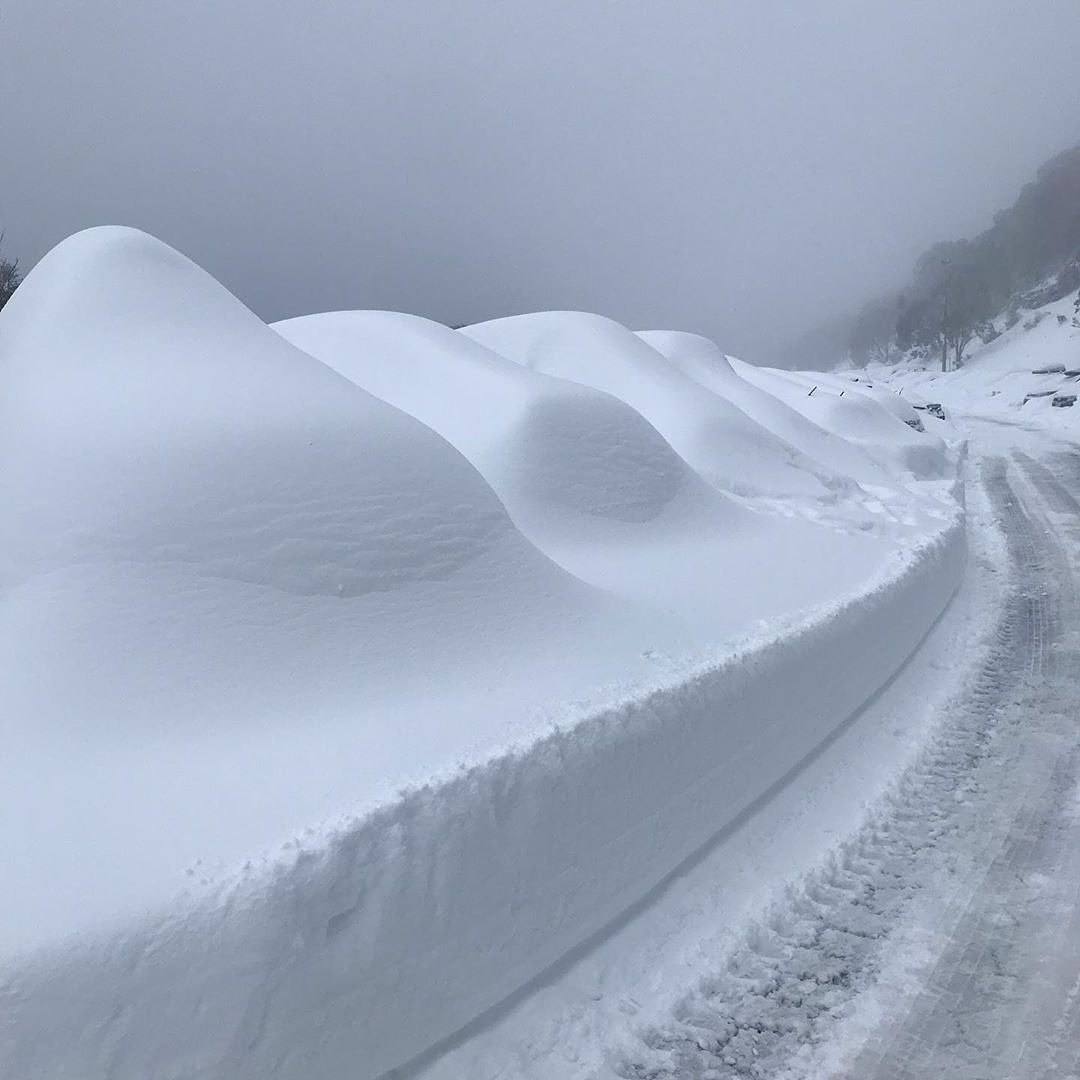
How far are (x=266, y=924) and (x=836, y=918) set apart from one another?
2.85 meters

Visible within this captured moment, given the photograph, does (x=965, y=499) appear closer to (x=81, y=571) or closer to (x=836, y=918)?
(x=836, y=918)

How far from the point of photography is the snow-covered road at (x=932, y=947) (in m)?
3.31

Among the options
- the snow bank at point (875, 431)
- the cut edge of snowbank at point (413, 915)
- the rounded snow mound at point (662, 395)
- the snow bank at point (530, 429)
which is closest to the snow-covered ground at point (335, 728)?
the cut edge of snowbank at point (413, 915)

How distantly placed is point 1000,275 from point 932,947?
284 ft

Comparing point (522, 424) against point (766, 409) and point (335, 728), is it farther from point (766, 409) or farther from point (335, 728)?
point (766, 409)

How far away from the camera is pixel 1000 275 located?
247ft

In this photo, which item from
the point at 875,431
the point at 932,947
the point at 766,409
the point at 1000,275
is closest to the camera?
the point at 932,947

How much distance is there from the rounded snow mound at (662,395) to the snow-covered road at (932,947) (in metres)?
7.37

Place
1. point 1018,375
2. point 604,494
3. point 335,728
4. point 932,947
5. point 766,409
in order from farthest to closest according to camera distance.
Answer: point 1018,375
point 766,409
point 604,494
point 335,728
point 932,947

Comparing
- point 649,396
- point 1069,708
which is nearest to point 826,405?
point 649,396

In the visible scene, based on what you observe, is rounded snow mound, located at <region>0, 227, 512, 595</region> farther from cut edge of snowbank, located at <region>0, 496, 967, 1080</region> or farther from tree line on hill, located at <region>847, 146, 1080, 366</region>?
tree line on hill, located at <region>847, 146, 1080, 366</region>

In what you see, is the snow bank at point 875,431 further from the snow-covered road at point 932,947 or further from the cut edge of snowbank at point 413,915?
the cut edge of snowbank at point 413,915

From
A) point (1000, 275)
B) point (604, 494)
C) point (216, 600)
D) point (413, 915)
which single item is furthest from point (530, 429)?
point (1000, 275)

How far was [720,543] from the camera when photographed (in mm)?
9477
